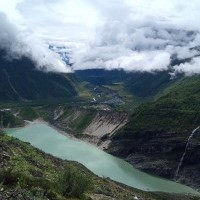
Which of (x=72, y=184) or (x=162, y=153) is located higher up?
(x=162, y=153)

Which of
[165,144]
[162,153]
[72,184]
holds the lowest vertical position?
[72,184]

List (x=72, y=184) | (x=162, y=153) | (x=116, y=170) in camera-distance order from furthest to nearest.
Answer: (x=162, y=153) → (x=116, y=170) → (x=72, y=184)

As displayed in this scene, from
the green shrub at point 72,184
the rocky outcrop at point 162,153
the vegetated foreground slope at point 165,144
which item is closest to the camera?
the green shrub at point 72,184

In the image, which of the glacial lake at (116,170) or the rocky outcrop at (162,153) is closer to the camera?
the glacial lake at (116,170)

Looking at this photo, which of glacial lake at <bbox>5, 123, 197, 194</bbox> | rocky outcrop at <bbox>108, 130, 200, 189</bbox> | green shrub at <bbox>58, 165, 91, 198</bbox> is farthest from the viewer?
rocky outcrop at <bbox>108, 130, 200, 189</bbox>

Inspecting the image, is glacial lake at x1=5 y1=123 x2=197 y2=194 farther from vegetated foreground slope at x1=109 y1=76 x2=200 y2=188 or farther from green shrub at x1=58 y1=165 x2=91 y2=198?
green shrub at x1=58 y1=165 x2=91 y2=198

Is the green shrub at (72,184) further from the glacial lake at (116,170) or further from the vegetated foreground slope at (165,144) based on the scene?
the vegetated foreground slope at (165,144)

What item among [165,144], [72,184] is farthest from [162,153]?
[72,184]

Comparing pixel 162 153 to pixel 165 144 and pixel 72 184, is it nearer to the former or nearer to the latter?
pixel 165 144

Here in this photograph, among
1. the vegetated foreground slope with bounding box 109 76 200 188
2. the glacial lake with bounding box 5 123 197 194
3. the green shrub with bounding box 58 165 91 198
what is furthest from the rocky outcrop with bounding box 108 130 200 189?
the green shrub with bounding box 58 165 91 198

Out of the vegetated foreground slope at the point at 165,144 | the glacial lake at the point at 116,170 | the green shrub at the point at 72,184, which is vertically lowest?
the green shrub at the point at 72,184

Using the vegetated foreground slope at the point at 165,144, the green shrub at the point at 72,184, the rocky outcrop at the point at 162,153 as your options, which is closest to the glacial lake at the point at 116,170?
the rocky outcrop at the point at 162,153
